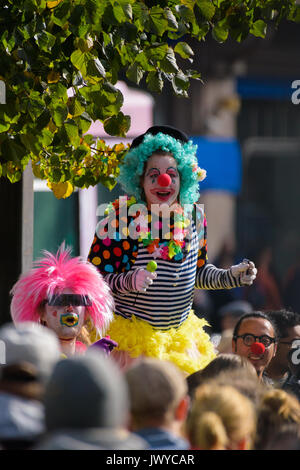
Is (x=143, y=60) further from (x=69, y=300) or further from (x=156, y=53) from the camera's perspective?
(x=69, y=300)

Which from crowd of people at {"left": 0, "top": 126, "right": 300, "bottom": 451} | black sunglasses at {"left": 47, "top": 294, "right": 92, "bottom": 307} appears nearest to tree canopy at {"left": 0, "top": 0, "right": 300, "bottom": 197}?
crowd of people at {"left": 0, "top": 126, "right": 300, "bottom": 451}

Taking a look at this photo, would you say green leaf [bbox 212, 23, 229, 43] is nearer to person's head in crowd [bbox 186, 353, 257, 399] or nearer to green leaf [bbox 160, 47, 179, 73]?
green leaf [bbox 160, 47, 179, 73]

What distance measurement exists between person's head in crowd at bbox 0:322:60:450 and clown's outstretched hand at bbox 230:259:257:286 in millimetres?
1983

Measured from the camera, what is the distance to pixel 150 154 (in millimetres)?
4762

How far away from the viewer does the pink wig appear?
441 centimetres

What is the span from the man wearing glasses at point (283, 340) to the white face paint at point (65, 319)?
3.52 ft

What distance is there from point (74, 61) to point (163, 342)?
1.48 metres

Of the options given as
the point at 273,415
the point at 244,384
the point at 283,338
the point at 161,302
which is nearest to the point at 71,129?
the point at 161,302

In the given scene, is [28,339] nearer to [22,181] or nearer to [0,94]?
[0,94]

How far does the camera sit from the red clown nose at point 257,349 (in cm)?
458

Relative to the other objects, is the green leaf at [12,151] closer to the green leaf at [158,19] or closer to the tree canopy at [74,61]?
the tree canopy at [74,61]

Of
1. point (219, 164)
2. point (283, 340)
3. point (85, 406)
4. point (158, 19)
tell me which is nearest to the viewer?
point (85, 406)

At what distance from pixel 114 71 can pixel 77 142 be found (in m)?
0.38

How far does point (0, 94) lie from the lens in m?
Result: 4.10
